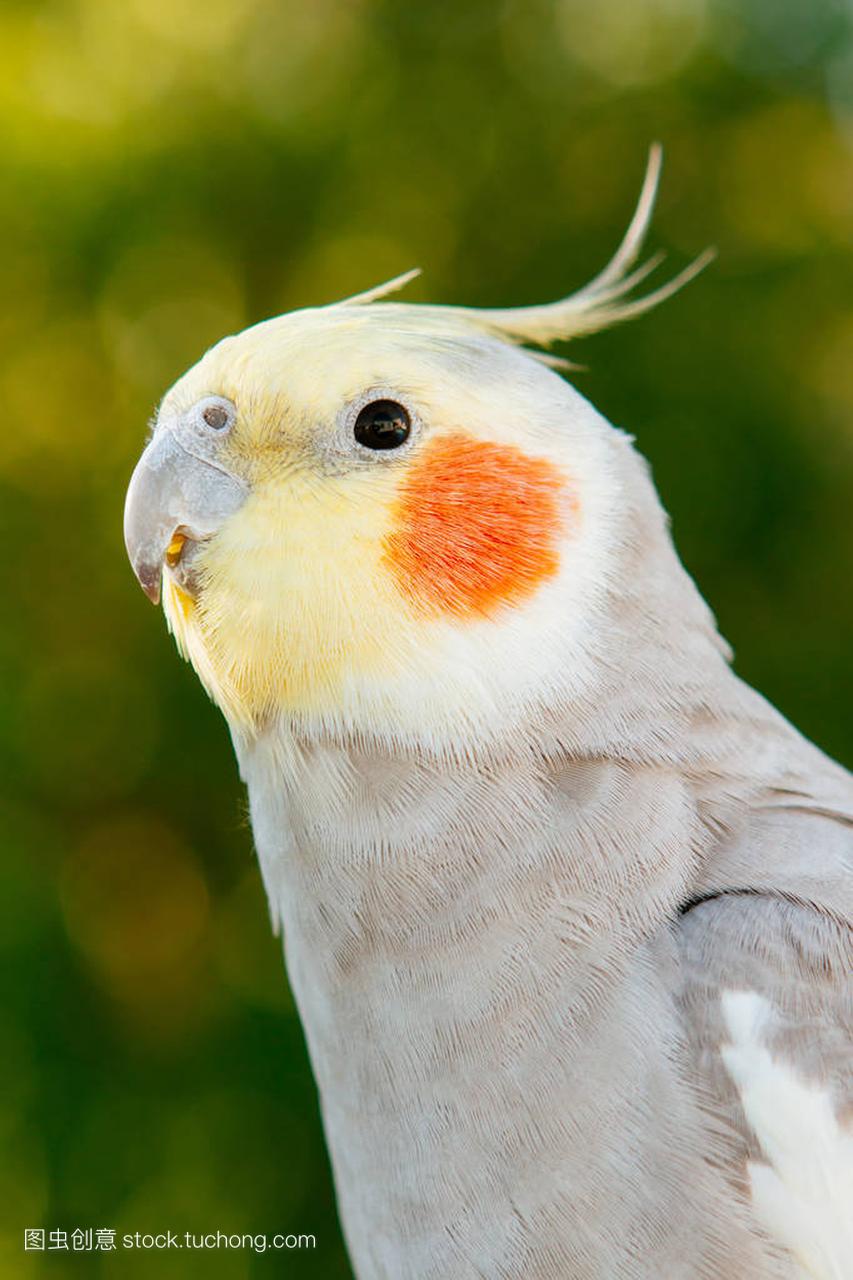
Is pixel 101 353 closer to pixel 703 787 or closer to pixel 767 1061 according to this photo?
pixel 703 787

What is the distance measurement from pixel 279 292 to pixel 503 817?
5.75 feet

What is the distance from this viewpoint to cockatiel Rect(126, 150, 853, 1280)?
3.50ft

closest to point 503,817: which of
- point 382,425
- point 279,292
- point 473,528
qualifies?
point 473,528

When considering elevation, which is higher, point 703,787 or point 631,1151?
point 703,787

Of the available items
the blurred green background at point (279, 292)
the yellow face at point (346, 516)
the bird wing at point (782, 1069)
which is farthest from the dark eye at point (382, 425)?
the blurred green background at point (279, 292)

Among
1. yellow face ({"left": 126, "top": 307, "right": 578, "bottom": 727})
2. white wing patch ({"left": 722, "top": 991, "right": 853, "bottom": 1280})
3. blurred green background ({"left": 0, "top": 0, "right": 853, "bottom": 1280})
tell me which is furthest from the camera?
blurred green background ({"left": 0, "top": 0, "right": 853, "bottom": 1280})

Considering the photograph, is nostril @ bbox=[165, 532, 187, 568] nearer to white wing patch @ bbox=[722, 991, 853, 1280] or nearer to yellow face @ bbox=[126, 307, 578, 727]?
yellow face @ bbox=[126, 307, 578, 727]

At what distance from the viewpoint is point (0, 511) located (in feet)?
8.38

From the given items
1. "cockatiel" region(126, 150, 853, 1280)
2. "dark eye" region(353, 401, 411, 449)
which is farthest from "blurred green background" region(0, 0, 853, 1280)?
"dark eye" region(353, 401, 411, 449)

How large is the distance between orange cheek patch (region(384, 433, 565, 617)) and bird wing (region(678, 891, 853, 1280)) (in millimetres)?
402

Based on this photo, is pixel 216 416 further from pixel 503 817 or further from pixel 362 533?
pixel 503 817

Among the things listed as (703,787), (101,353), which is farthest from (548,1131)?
(101,353)

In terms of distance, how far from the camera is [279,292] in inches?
104

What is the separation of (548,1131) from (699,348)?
1845 mm
